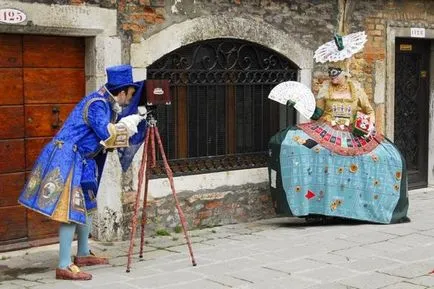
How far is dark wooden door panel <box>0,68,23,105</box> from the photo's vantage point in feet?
21.0

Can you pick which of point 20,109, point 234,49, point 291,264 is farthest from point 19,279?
point 234,49

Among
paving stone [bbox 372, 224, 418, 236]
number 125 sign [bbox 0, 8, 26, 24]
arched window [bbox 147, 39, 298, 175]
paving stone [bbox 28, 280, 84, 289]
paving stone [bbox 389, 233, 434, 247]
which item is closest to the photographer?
paving stone [bbox 28, 280, 84, 289]

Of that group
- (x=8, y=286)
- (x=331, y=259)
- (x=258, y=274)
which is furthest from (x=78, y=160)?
(x=331, y=259)

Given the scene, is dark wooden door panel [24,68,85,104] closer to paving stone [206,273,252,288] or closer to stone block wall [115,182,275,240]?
stone block wall [115,182,275,240]

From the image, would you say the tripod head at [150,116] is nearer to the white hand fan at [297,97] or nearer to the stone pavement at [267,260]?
the stone pavement at [267,260]

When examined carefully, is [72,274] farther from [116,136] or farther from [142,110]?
[142,110]

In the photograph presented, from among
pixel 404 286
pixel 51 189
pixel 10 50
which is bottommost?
pixel 404 286

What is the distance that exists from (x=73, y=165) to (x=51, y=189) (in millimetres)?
248

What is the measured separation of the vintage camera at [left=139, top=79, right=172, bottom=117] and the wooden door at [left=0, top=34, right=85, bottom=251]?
1.22 meters

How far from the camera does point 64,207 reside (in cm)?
550

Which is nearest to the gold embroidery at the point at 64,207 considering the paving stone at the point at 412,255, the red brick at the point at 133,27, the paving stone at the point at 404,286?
the red brick at the point at 133,27

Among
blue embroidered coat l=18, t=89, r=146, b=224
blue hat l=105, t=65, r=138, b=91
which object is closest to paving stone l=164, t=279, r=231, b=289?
blue embroidered coat l=18, t=89, r=146, b=224

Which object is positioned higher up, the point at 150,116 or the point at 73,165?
the point at 150,116

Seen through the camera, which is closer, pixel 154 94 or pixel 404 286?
pixel 404 286
